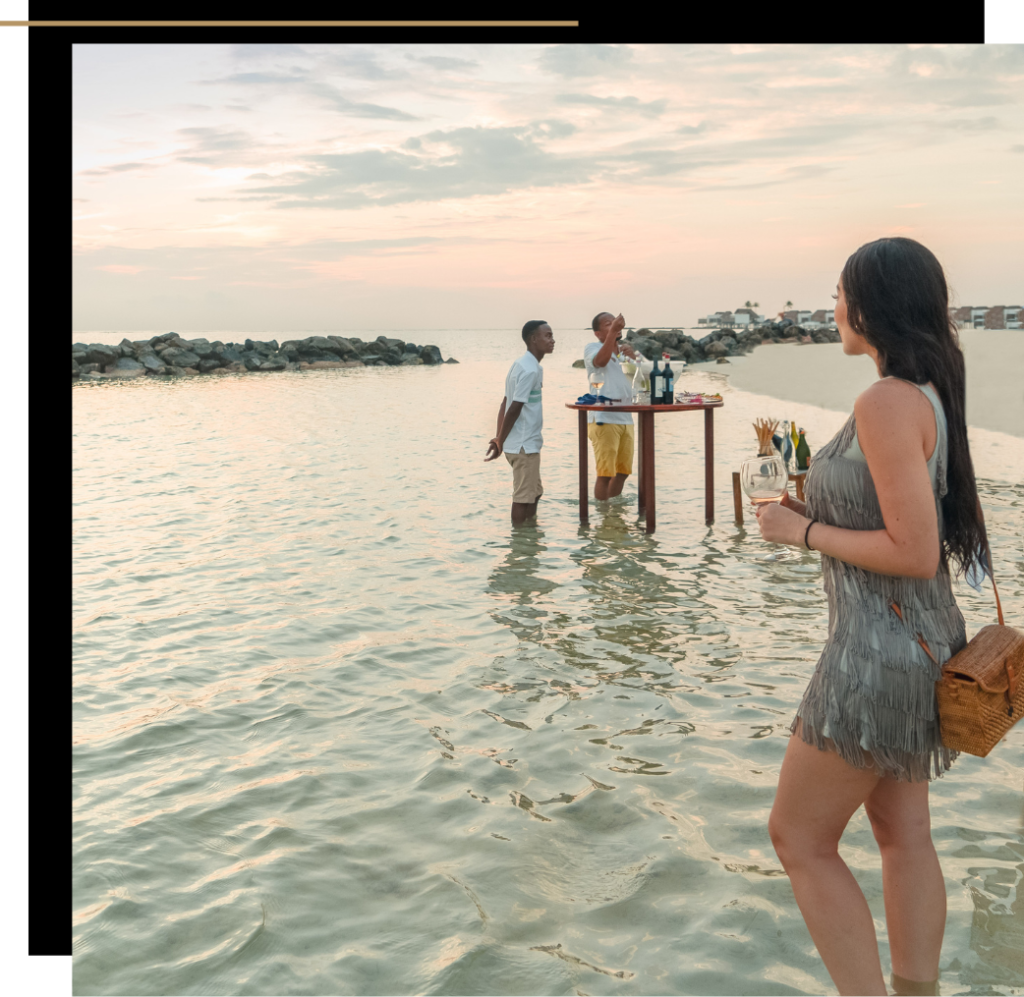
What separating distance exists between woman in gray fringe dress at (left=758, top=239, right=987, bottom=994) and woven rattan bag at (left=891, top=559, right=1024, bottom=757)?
0.03 m

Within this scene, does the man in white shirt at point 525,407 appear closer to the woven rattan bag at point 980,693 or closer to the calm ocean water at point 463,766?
the calm ocean water at point 463,766

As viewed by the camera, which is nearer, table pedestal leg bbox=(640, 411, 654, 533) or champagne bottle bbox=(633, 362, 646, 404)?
table pedestal leg bbox=(640, 411, 654, 533)

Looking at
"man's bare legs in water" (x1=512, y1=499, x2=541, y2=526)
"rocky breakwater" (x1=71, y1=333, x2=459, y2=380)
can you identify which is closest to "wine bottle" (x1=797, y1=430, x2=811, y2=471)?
"man's bare legs in water" (x1=512, y1=499, x2=541, y2=526)

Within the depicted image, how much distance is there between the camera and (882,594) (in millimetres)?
2105

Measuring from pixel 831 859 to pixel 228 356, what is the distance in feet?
137

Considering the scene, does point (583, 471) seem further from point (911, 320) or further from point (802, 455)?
point (911, 320)

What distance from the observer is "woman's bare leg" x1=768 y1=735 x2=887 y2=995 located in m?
2.11

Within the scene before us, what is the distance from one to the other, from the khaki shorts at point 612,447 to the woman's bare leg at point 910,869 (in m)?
7.16

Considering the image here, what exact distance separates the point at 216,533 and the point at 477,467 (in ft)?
16.8

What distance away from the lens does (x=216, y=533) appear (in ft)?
30.7

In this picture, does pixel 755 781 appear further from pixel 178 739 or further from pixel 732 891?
pixel 178 739

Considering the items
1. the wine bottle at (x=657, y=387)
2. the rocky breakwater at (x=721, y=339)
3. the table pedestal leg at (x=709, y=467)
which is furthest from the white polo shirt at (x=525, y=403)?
the rocky breakwater at (x=721, y=339)
